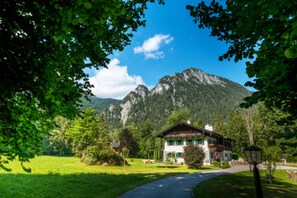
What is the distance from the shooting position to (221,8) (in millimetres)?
6227

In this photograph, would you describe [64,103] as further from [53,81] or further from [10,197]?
[10,197]

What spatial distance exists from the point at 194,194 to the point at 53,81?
A: 1372 centimetres

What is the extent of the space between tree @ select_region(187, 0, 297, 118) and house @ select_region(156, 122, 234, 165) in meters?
47.5

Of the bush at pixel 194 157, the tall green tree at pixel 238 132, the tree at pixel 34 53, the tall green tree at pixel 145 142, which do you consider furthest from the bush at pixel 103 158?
the tall green tree at pixel 238 132

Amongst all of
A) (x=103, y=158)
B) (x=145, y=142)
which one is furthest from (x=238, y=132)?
(x=103, y=158)

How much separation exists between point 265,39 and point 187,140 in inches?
2041

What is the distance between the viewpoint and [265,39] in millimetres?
4797

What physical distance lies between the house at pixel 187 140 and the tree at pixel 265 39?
4751 centimetres

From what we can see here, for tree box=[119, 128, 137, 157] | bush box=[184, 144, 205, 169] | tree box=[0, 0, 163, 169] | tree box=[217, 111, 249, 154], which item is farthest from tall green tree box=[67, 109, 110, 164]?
tree box=[217, 111, 249, 154]

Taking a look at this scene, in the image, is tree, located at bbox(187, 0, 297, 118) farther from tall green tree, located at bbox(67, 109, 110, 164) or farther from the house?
the house

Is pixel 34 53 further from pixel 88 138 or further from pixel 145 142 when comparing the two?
pixel 145 142

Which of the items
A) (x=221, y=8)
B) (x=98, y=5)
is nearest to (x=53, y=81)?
(x=98, y=5)

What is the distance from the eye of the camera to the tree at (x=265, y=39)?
376 centimetres

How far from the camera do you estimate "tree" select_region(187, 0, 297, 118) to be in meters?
3.76
